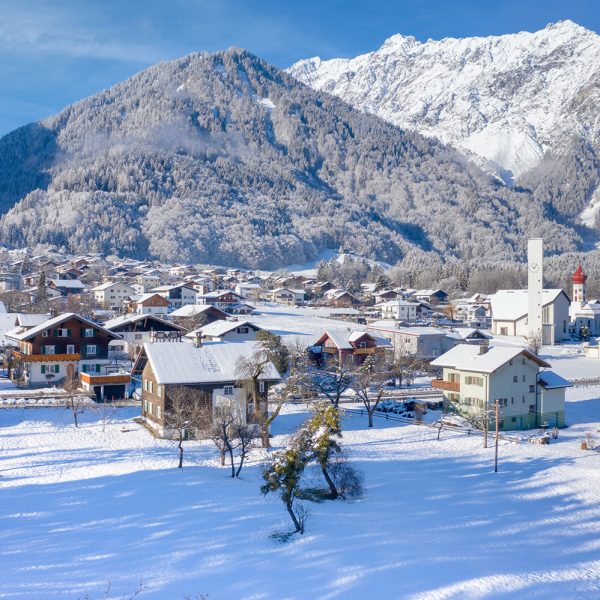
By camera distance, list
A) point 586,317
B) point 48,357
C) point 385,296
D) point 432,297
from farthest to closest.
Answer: point 432,297 → point 385,296 → point 586,317 → point 48,357

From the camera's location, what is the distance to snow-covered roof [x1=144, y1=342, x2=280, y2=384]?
31547 mm

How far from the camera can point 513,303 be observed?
8281 cm

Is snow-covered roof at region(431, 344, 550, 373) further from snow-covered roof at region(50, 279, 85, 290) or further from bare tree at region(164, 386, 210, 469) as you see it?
snow-covered roof at region(50, 279, 85, 290)

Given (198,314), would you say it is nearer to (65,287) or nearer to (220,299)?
(220,299)

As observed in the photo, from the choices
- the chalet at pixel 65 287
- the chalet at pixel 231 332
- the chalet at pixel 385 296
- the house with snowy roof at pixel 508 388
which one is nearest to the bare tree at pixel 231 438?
the house with snowy roof at pixel 508 388

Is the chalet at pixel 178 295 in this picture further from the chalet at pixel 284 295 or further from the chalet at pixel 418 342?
the chalet at pixel 418 342

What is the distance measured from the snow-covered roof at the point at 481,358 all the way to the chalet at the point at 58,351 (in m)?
20.5

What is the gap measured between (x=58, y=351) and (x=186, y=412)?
14.6 meters

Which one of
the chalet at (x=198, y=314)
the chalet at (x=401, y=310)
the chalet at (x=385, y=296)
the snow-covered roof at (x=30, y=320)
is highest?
the chalet at (x=385, y=296)

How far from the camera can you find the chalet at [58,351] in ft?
133

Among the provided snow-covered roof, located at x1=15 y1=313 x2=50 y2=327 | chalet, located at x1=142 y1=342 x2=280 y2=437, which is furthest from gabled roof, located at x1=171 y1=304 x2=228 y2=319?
chalet, located at x1=142 y1=342 x2=280 y2=437

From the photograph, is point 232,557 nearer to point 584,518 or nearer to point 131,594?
point 131,594

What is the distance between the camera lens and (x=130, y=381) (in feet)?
127

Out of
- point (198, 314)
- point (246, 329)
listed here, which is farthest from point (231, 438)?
point (198, 314)
